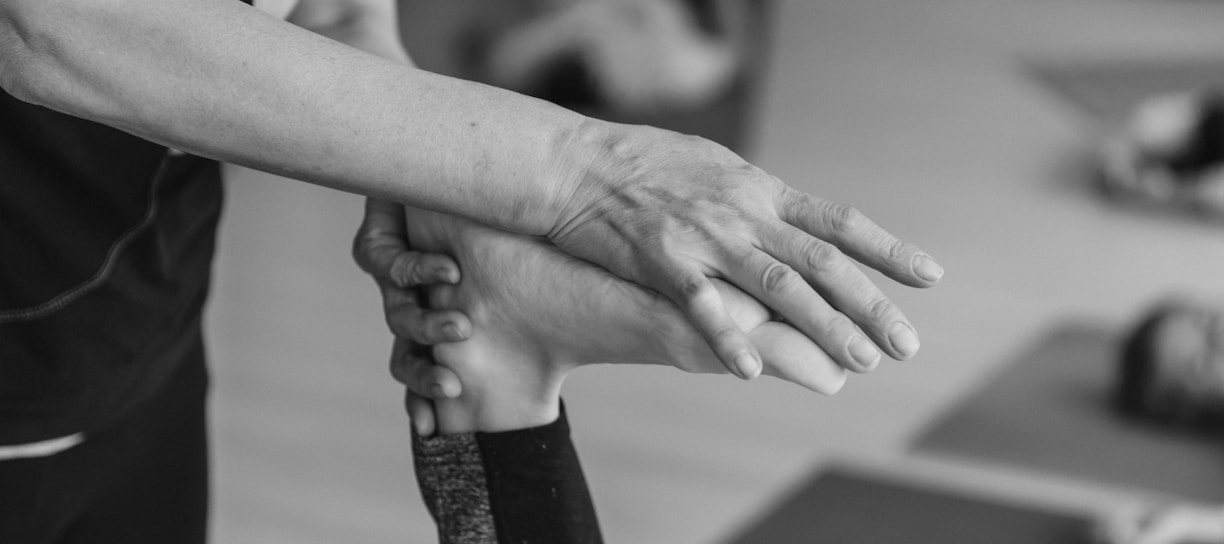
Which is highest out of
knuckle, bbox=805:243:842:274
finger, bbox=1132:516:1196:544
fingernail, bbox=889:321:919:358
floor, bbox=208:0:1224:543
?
floor, bbox=208:0:1224:543

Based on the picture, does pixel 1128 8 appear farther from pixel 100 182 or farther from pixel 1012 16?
pixel 100 182

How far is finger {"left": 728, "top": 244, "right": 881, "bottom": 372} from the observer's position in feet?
2.55

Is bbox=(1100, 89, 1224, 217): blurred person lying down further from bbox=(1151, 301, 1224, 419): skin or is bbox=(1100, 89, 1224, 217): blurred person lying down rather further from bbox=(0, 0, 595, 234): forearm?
bbox=(0, 0, 595, 234): forearm

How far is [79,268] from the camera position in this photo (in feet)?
3.26

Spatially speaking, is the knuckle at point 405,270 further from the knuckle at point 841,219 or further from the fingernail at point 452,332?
the knuckle at point 841,219

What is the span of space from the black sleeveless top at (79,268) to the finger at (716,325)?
444mm

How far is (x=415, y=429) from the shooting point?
1.00 metres

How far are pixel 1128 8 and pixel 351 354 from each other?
4614 mm

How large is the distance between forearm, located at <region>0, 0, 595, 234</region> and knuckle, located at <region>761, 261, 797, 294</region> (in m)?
0.13

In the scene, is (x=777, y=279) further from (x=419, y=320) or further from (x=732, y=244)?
(x=419, y=320)

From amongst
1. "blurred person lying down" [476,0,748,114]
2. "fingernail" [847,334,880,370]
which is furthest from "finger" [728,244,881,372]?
"blurred person lying down" [476,0,748,114]

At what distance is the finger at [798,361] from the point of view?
0.79 m

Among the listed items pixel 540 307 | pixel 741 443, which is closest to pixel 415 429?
pixel 540 307

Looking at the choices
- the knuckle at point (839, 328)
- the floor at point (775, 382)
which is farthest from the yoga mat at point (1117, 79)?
the knuckle at point (839, 328)
